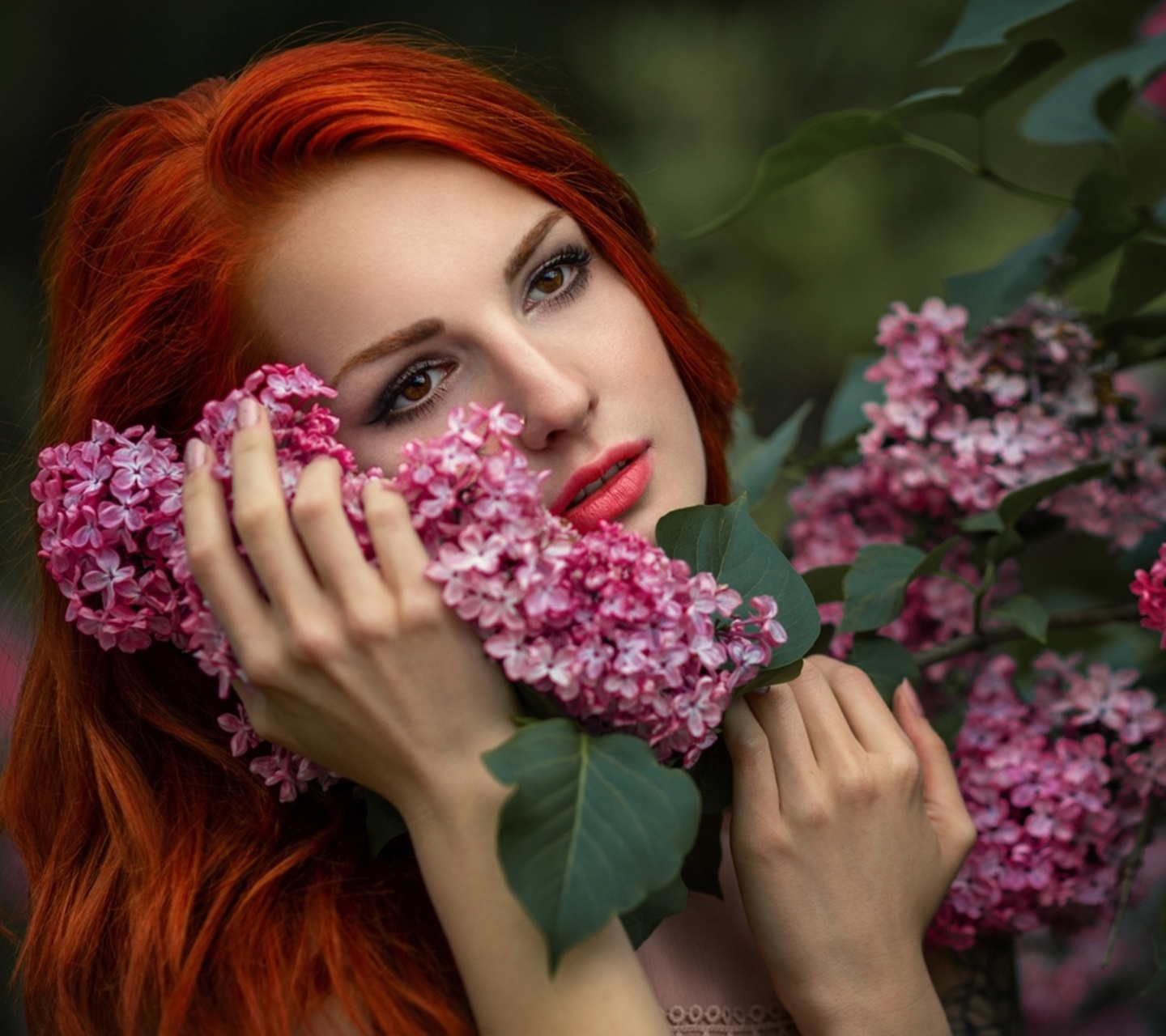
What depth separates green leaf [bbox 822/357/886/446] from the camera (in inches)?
60.1

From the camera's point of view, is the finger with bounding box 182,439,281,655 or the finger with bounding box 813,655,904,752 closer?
the finger with bounding box 182,439,281,655

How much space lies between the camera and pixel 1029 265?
4.18 feet

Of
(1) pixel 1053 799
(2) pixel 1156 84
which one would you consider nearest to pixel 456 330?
(1) pixel 1053 799

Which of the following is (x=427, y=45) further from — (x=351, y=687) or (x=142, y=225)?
(x=351, y=687)

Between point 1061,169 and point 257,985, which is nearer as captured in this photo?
point 257,985

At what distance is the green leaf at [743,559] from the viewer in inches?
36.0

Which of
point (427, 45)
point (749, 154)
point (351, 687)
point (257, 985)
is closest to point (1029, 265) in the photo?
point (427, 45)

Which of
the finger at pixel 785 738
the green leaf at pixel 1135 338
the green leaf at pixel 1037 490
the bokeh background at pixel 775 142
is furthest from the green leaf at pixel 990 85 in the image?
the bokeh background at pixel 775 142

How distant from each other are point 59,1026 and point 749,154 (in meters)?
2.58

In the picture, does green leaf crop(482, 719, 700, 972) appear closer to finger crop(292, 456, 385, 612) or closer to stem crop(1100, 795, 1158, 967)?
finger crop(292, 456, 385, 612)

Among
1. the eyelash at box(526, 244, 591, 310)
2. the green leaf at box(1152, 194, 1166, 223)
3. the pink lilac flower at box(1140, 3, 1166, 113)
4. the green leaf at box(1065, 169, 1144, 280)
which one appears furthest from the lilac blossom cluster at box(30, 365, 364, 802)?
the pink lilac flower at box(1140, 3, 1166, 113)

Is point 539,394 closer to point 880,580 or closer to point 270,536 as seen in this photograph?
point 270,536

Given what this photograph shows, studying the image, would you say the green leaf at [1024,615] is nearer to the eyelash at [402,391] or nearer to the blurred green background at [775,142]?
the eyelash at [402,391]

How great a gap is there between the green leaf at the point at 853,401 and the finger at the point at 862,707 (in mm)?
454
